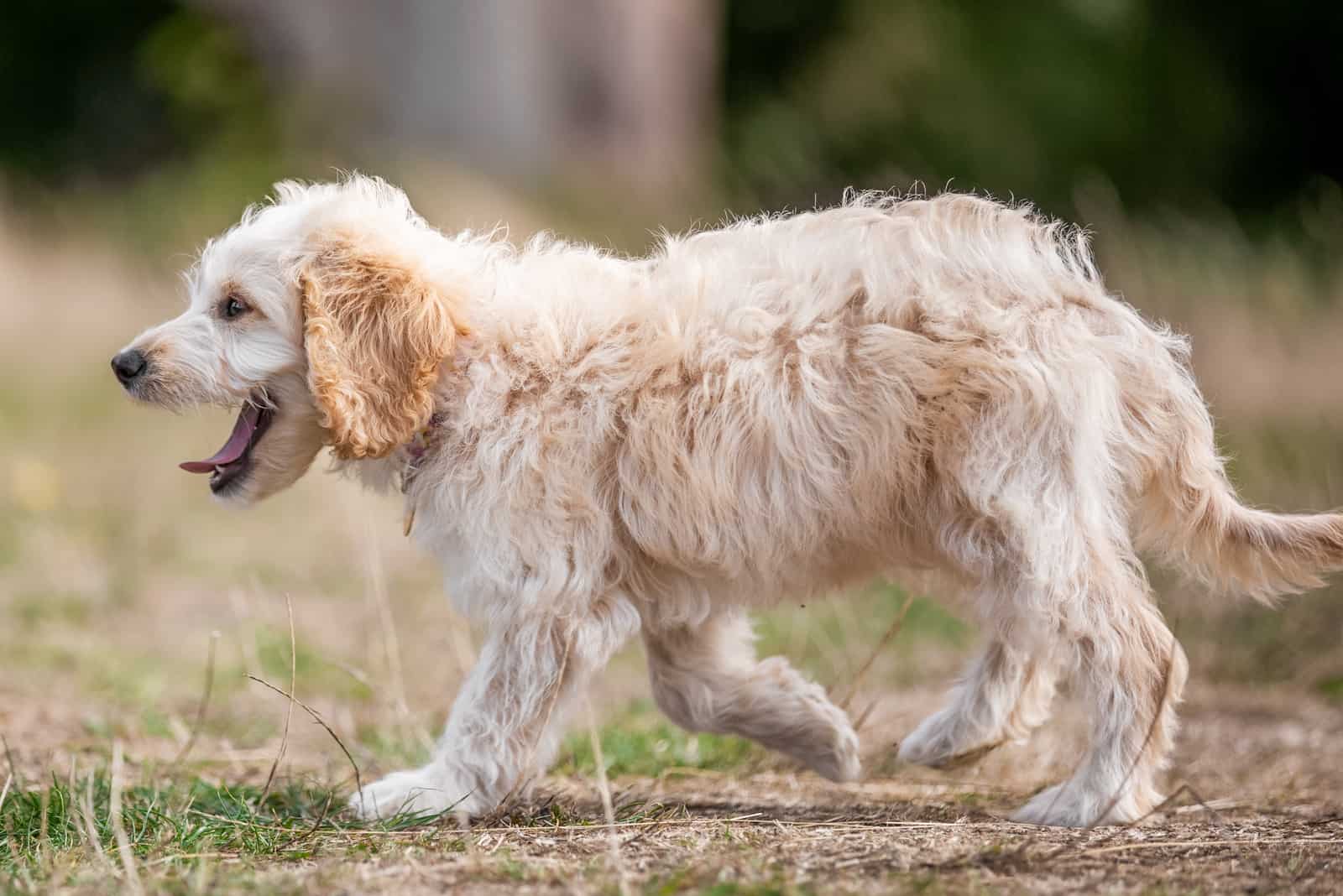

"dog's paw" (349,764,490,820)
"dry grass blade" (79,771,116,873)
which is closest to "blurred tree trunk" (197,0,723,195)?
"dog's paw" (349,764,490,820)

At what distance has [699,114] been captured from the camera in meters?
19.1

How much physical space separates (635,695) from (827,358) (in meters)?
2.97

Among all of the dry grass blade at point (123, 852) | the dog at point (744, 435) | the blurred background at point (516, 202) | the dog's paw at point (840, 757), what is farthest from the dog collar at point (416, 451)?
the dog's paw at point (840, 757)

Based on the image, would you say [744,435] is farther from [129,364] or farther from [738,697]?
[129,364]

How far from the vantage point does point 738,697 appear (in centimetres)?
454

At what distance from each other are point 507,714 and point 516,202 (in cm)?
1096

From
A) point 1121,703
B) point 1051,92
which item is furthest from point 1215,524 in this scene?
point 1051,92

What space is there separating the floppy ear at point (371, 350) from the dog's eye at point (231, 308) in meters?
0.24

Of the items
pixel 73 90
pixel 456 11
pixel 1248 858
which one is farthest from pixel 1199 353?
pixel 73 90

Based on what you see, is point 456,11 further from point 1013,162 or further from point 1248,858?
point 1248,858

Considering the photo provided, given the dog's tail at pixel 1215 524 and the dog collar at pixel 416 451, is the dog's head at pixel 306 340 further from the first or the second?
the dog's tail at pixel 1215 524

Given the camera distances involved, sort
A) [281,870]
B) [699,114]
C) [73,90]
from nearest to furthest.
A: [281,870] → [699,114] → [73,90]

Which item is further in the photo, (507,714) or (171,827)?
(507,714)

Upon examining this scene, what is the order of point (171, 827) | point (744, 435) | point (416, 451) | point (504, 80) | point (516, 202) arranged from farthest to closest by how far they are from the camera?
point (504, 80) → point (516, 202) → point (416, 451) → point (744, 435) → point (171, 827)
